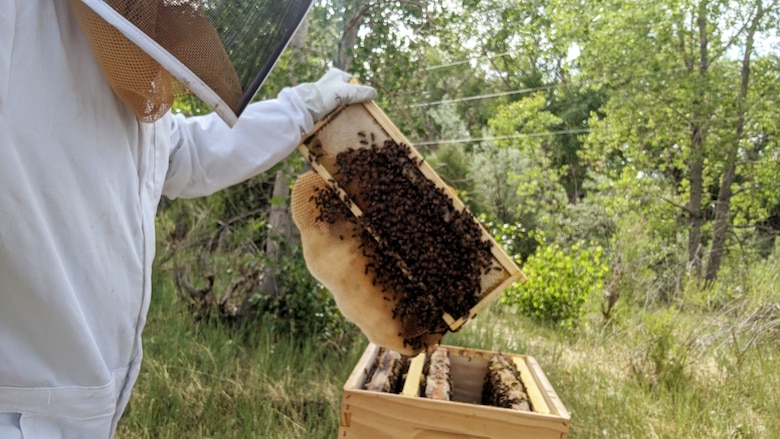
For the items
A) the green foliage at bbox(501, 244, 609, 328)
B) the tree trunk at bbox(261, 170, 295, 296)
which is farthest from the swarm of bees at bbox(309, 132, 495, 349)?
the green foliage at bbox(501, 244, 609, 328)

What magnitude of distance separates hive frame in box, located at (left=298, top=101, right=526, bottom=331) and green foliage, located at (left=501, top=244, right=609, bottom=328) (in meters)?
3.84

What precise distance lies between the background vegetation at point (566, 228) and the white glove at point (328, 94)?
1968 mm

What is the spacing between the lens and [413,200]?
241 centimetres

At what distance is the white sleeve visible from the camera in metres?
2.13

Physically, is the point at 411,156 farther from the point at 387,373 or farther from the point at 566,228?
the point at 566,228

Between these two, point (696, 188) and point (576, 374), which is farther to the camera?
point (696, 188)

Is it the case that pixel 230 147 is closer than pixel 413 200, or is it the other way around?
pixel 230 147

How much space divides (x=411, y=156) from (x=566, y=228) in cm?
569

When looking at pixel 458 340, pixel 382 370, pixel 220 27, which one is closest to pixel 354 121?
pixel 220 27

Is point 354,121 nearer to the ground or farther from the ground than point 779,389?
farther from the ground

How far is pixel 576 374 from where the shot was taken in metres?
4.40

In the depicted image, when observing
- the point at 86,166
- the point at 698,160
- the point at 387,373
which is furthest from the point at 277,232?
the point at 698,160

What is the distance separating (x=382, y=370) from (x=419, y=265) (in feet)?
2.47

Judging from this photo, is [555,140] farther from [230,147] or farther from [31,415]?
[31,415]
